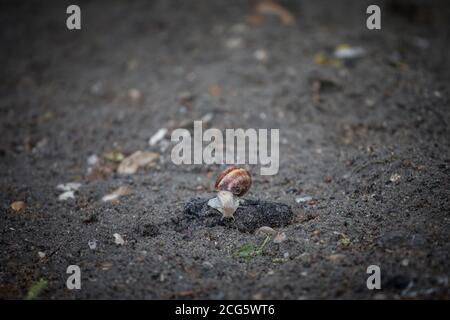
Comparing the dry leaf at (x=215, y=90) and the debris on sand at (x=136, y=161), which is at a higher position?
the dry leaf at (x=215, y=90)

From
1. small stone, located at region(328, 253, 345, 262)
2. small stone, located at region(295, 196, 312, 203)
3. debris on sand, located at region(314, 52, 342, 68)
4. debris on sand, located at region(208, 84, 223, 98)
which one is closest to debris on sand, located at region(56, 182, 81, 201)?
debris on sand, located at region(208, 84, 223, 98)

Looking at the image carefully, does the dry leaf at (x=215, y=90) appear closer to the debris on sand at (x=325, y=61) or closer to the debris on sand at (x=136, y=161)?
the debris on sand at (x=136, y=161)

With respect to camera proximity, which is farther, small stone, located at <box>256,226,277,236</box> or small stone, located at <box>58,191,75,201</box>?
small stone, located at <box>58,191,75,201</box>

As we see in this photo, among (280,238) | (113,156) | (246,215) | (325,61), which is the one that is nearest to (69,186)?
(113,156)

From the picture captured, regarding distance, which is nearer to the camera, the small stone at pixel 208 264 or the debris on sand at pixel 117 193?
the small stone at pixel 208 264

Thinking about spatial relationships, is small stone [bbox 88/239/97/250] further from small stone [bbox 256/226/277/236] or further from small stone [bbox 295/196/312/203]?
small stone [bbox 295/196/312/203]

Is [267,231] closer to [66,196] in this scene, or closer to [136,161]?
[136,161]

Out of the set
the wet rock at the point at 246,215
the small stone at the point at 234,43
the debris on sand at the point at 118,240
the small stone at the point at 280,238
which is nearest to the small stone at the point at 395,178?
the wet rock at the point at 246,215
